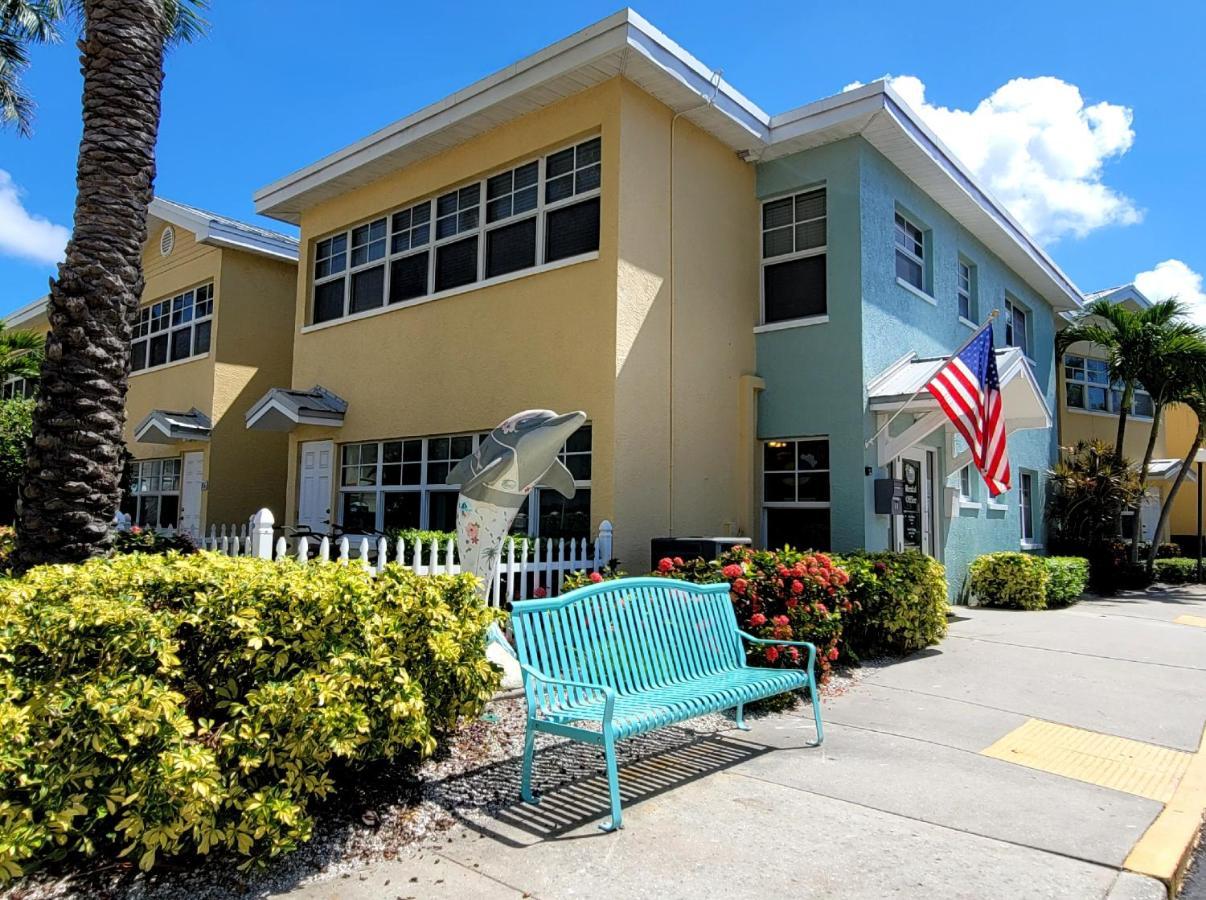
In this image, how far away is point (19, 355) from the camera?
19.3 m

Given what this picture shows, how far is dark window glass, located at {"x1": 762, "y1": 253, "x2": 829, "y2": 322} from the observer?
37.1ft

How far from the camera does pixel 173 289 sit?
17016mm

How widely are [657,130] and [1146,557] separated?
51.3 feet

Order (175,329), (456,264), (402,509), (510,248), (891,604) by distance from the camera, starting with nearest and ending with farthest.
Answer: (891,604) < (510,248) < (456,264) < (402,509) < (175,329)

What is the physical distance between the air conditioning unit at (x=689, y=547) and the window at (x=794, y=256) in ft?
12.0

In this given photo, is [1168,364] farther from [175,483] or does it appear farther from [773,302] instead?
[175,483]

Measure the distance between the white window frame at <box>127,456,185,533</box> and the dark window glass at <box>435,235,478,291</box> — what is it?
7686 mm

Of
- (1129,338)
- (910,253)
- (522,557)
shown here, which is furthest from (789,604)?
(1129,338)

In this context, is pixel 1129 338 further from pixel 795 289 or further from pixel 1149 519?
pixel 795 289

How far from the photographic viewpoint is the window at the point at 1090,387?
67.2 ft

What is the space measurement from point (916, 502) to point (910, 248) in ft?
12.4

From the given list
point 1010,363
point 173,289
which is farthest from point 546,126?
point 173,289

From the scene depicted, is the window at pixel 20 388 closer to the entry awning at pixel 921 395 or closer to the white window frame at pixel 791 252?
the white window frame at pixel 791 252

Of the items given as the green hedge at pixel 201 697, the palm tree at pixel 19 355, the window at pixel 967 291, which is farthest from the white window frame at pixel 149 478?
the window at pixel 967 291
